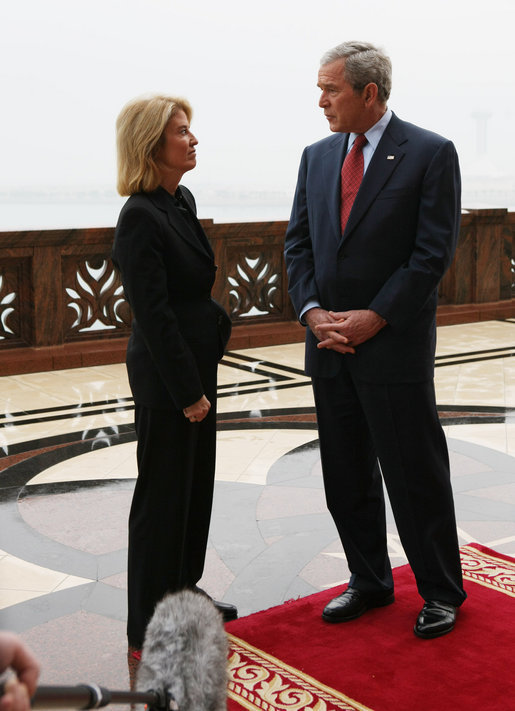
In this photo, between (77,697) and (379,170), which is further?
(379,170)

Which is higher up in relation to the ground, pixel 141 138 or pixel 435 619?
pixel 141 138

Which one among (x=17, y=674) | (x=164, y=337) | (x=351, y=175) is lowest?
(x=17, y=674)

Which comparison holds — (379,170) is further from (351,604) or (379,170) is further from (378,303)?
(351,604)

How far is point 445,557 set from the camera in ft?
8.94

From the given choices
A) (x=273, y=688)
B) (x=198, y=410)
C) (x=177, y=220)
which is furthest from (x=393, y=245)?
(x=273, y=688)

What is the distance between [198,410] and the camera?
2.57 m

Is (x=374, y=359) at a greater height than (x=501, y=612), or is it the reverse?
(x=374, y=359)

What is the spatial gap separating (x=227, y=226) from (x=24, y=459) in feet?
12.0

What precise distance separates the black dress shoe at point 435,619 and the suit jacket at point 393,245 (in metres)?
0.64

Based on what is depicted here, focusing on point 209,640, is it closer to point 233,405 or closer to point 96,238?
point 233,405

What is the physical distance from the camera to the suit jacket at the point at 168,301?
8.07 feet

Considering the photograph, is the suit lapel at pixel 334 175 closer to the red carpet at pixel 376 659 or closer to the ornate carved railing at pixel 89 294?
the red carpet at pixel 376 659

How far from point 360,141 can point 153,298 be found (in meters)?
0.75

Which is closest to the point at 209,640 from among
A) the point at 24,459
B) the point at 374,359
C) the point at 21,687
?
the point at 21,687
